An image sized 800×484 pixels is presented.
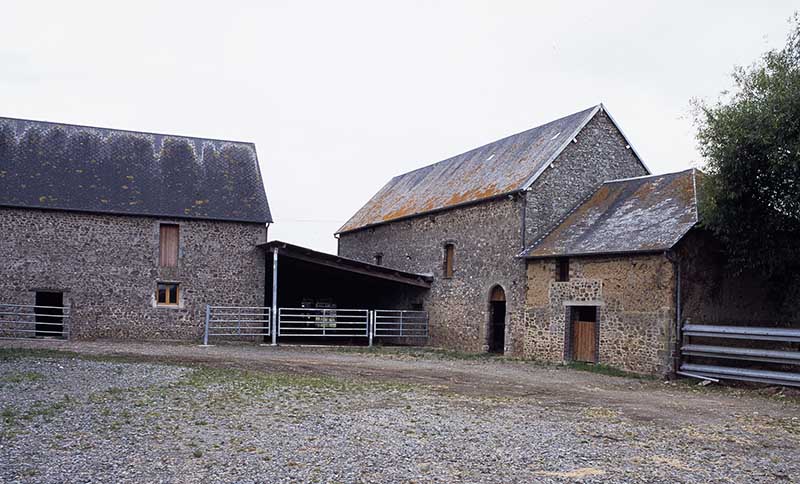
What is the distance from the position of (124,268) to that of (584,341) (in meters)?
13.7

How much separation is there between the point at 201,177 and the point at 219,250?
2.91 m

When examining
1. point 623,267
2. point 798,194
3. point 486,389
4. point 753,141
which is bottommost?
point 486,389

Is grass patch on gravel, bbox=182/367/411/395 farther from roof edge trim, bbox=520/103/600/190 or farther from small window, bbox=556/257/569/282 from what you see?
roof edge trim, bbox=520/103/600/190

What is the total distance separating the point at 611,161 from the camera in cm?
2241

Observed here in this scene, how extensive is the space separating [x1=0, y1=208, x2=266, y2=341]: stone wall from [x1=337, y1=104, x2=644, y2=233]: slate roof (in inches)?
255

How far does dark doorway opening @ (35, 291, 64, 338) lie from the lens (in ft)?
73.0

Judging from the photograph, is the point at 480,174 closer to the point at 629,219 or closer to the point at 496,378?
the point at 629,219

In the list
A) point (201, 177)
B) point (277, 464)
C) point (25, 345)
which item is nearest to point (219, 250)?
point (201, 177)

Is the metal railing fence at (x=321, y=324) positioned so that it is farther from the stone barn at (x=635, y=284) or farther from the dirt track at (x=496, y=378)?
the stone barn at (x=635, y=284)

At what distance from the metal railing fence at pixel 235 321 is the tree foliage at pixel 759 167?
13245 millimetres

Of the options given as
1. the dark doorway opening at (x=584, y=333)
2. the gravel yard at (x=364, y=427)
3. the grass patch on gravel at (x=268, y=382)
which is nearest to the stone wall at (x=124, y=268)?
the gravel yard at (x=364, y=427)

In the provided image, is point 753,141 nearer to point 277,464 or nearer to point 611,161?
point 611,161

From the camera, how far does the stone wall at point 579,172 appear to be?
20.9 m

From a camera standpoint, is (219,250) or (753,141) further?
(219,250)
